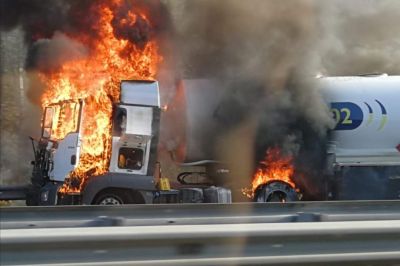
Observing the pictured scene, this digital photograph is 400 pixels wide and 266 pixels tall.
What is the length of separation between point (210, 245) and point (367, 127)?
10800 mm

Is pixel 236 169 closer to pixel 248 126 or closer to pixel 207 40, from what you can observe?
pixel 248 126

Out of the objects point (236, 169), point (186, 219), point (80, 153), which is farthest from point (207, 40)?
point (186, 219)

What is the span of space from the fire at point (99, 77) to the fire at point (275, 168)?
3.13 m

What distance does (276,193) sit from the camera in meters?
13.8

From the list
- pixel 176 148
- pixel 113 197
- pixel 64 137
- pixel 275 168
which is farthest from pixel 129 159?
pixel 275 168

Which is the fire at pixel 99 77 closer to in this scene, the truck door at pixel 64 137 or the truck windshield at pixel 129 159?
the truck door at pixel 64 137

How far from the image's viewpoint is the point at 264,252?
12.7ft

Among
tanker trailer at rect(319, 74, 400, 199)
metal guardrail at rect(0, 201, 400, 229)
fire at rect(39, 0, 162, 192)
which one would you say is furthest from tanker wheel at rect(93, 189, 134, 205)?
metal guardrail at rect(0, 201, 400, 229)

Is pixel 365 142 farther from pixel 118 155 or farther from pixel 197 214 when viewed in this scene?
pixel 197 214

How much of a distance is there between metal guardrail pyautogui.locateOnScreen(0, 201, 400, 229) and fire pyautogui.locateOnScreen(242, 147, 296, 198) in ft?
28.0

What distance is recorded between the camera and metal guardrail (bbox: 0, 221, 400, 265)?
12.0 ft

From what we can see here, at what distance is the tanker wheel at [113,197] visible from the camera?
39.5 ft

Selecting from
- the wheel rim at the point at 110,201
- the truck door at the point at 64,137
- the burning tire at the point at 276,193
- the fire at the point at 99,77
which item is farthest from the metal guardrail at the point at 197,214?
the burning tire at the point at 276,193

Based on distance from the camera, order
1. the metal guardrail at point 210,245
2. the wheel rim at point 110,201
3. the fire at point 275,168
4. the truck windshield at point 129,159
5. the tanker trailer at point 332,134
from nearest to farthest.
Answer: the metal guardrail at point 210,245
the wheel rim at point 110,201
the truck windshield at point 129,159
the tanker trailer at point 332,134
the fire at point 275,168
